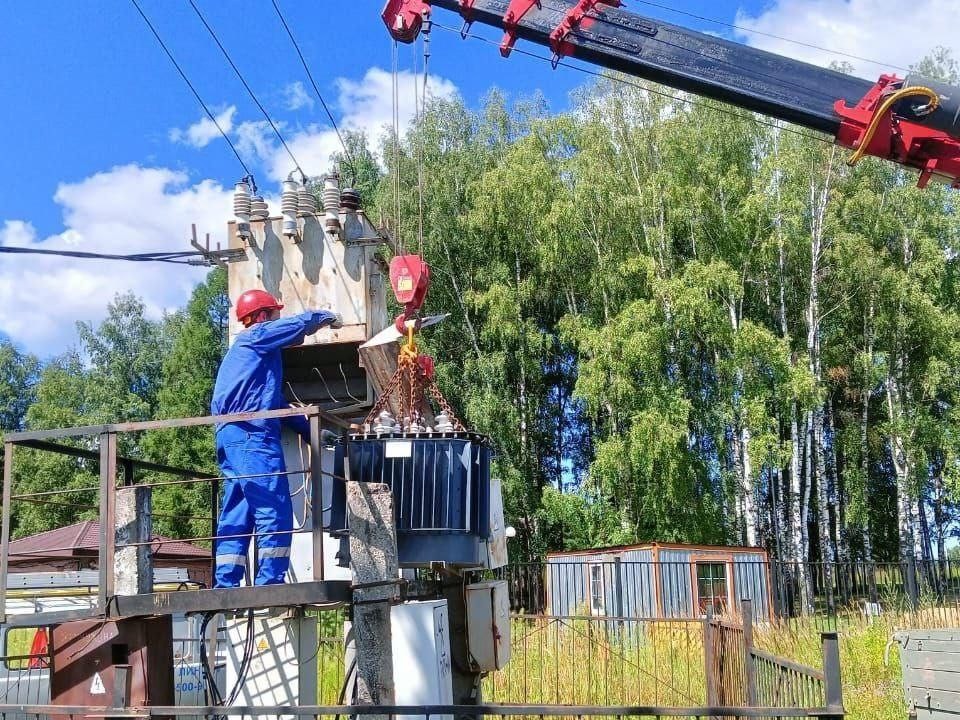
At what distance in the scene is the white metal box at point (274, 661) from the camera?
570cm

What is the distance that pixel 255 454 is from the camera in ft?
18.1

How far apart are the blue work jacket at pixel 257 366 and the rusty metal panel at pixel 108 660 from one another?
4.44 feet

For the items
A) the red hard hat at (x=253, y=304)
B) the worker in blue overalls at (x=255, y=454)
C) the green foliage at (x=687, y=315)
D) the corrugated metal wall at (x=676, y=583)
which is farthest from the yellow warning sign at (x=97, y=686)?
the green foliage at (x=687, y=315)

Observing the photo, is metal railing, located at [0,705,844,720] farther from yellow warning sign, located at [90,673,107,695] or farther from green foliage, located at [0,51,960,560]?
green foliage, located at [0,51,960,560]

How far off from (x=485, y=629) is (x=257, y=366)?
2451 millimetres

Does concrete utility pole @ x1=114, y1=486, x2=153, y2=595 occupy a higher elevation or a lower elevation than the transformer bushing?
lower

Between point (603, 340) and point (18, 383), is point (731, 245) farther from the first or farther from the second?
point (18, 383)

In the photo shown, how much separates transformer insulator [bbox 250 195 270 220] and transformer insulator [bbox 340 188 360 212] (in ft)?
2.30

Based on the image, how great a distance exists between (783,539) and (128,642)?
2409cm

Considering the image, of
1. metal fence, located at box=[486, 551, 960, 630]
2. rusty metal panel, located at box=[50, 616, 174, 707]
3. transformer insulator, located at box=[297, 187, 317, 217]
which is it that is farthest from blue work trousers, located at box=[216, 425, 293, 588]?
metal fence, located at box=[486, 551, 960, 630]

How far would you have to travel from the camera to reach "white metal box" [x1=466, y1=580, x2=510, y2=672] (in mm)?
6566

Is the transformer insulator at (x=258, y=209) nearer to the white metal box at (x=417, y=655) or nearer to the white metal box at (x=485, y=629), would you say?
the white metal box at (x=485, y=629)

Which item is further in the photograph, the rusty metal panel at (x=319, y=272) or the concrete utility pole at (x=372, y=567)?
the rusty metal panel at (x=319, y=272)

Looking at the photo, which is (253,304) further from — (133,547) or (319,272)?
(319,272)
